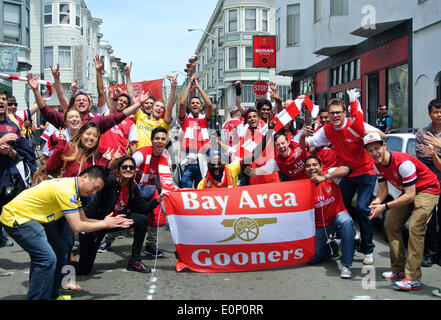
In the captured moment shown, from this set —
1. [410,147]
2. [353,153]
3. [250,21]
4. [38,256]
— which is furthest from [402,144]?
[250,21]

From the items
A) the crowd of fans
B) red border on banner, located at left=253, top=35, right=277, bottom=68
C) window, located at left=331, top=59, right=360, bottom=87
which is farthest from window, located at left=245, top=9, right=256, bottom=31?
the crowd of fans

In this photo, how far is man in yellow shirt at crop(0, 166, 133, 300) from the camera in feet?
13.8

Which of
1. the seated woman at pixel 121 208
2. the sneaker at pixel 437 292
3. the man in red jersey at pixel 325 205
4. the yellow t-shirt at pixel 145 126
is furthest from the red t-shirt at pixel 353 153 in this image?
the yellow t-shirt at pixel 145 126

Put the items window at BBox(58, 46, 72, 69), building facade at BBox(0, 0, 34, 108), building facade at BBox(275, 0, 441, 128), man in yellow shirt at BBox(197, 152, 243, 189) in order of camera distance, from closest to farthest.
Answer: man in yellow shirt at BBox(197, 152, 243, 189) → building facade at BBox(275, 0, 441, 128) → building facade at BBox(0, 0, 34, 108) → window at BBox(58, 46, 72, 69)

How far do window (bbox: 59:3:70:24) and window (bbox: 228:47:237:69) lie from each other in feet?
58.2

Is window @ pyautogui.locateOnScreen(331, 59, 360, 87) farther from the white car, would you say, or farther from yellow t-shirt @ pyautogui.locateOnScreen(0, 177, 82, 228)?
yellow t-shirt @ pyautogui.locateOnScreen(0, 177, 82, 228)

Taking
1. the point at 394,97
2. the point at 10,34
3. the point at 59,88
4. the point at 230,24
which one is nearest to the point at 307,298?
the point at 59,88

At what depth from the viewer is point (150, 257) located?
6.45 meters

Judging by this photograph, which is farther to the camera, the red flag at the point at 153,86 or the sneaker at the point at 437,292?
the red flag at the point at 153,86

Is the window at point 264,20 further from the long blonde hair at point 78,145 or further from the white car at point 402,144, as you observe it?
the long blonde hair at point 78,145

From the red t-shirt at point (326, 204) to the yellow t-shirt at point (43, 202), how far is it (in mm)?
2922

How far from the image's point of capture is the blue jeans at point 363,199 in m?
5.96

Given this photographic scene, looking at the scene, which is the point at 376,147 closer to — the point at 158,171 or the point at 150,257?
the point at 158,171

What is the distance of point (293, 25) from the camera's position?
89.6 feet
